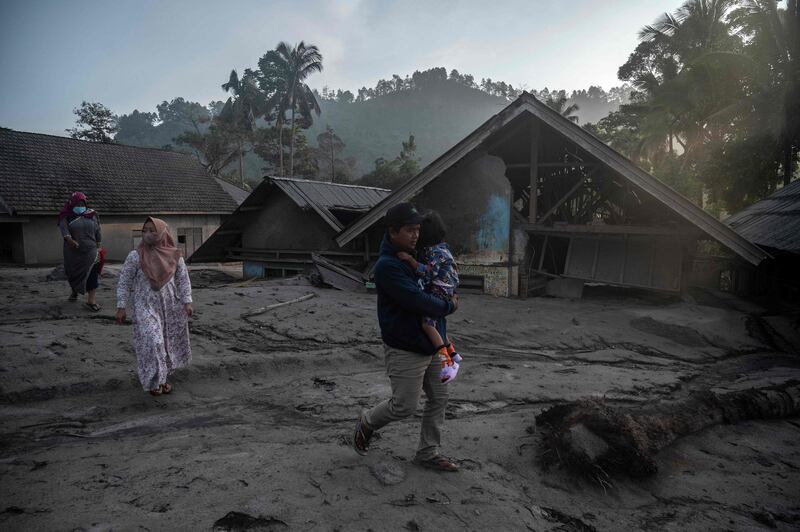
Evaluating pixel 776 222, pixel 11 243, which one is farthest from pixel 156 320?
pixel 11 243

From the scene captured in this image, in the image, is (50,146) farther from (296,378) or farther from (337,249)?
(296,378)

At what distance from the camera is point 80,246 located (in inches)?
287

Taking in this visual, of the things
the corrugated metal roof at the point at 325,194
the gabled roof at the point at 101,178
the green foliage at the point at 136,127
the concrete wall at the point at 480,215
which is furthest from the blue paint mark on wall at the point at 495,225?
the green foliage at the point at 136,127

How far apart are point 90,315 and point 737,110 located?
24806 millimetres

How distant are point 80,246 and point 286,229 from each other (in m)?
6.83

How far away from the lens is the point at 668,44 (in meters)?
27.8

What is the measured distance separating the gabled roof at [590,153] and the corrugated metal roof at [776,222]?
45.9 inches

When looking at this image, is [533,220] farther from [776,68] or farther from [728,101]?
[728,101]

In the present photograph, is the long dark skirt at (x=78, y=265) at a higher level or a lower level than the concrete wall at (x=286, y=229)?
lower

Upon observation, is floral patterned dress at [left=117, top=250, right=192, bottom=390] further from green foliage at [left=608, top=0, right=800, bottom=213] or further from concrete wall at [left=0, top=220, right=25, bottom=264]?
green foliage at [left=608, top=0, right=800, bottom=213]

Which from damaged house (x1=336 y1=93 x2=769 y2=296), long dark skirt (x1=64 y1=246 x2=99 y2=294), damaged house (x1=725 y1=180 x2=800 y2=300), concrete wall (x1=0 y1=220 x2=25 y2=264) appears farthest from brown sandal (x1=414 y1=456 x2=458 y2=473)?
concrete wall (x1=0 y1=220 x2=25 y2=264)

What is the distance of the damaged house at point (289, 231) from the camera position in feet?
42.0

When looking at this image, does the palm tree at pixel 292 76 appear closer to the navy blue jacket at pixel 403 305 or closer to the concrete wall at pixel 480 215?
the concrete wall at pixel 480 215

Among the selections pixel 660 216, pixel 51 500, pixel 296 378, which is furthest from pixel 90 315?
pixel 660 216
